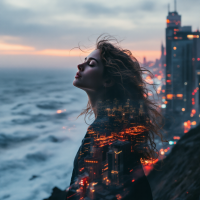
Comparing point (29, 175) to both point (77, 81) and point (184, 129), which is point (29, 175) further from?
point (77, 81)

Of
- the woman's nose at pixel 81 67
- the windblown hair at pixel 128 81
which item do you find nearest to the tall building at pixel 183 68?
the windblown hair at pixel 128 81

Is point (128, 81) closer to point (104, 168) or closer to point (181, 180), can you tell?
point (104, 168)

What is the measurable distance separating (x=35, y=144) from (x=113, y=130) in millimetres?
29844

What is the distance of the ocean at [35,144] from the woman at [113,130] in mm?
8465

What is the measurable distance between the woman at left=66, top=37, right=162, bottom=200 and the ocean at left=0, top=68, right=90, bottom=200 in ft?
27.8

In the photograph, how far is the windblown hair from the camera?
1.57 metres

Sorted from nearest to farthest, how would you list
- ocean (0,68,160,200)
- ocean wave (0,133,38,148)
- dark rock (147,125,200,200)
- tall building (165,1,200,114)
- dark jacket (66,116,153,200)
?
dark jacket (66,116,153,200)
dark rock (147,125,200,200)
ocean (0,68,160,200)
ocean wave (0,133,38,148)
tall building (165,1,200,114)

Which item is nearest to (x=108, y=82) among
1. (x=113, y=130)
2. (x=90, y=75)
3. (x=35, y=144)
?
(x=90, y=75)

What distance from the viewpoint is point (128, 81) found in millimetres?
1615

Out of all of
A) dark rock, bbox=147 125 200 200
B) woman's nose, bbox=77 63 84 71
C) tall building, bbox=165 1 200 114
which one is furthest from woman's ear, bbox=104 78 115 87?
tall building, bbox=165 1 200 114

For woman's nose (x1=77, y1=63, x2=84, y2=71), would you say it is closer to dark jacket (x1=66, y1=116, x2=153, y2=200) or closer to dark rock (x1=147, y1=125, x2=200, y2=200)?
dark jacket (x1=66, y1=116, x2=153, y2=200)

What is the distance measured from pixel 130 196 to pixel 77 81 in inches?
38.2

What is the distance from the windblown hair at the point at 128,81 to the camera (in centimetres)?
157

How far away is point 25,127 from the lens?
120 feet
